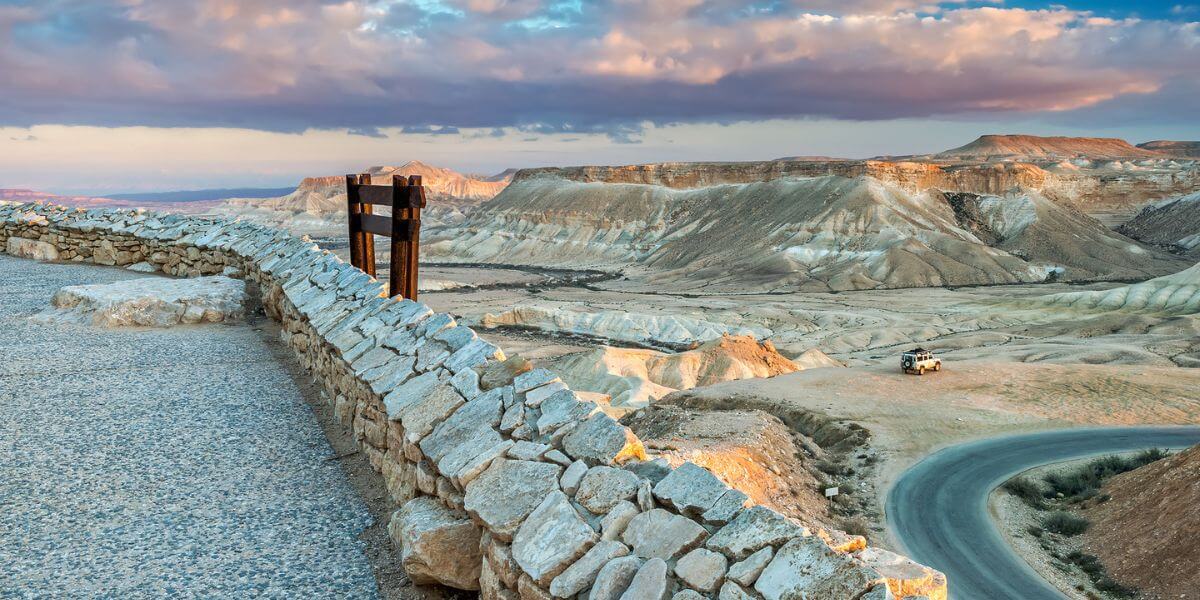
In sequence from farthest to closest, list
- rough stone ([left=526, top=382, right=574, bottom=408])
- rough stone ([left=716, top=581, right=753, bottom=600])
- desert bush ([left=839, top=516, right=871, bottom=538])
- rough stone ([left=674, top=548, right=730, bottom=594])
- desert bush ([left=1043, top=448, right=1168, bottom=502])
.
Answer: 1. desert bush ([left=1043, top=448, right=1168, bottom=502])
2. desert bush ([left=839, top=516, right=871, bottom=538])
3. rough stone ([left=526, top=382, right=574, bottom=408])
4. rough stone ([left=674, top=548, right=730, bottom=594])
5. rough stone ([left=716, top=581, right=753, bottom=600])

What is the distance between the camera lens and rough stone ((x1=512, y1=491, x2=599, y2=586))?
13.8 ft

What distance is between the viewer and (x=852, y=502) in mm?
17688

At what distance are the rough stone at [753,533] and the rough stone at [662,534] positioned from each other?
12 cm

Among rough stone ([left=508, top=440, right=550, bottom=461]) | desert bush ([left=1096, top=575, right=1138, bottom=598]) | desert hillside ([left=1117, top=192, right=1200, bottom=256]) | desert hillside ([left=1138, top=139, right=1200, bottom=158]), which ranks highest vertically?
desert hillside ([left=1138, top=139, right=1200, bottom=158])

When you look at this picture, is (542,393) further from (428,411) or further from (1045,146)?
(1045,146)

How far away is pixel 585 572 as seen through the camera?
4.09 m

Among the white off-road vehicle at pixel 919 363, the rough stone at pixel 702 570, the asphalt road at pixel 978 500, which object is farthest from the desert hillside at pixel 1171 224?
the rough stone at pixel 702 570

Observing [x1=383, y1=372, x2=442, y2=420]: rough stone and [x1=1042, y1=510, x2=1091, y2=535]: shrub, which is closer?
[x1=383, y1=372, x2=442, y2=420]: rough stone

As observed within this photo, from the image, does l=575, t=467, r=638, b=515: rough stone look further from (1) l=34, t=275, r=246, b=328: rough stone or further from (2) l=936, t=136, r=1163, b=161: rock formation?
(2) l=936, t=136, r=1163, b=161: rock formation

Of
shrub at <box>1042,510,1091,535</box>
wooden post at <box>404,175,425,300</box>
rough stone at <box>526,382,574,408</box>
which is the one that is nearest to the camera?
rough stone at <box>526,382,574,408</box>

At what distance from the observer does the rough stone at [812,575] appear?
3.48 metres

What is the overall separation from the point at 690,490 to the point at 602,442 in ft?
2.41

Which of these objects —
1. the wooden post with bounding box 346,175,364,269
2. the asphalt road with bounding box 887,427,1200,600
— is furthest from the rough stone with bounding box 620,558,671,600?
the asphalt road with bounding box 887,427,1200,600

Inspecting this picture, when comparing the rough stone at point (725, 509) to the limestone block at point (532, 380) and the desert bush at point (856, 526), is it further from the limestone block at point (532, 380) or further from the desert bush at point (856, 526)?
the desert bush at point (856, 526)
